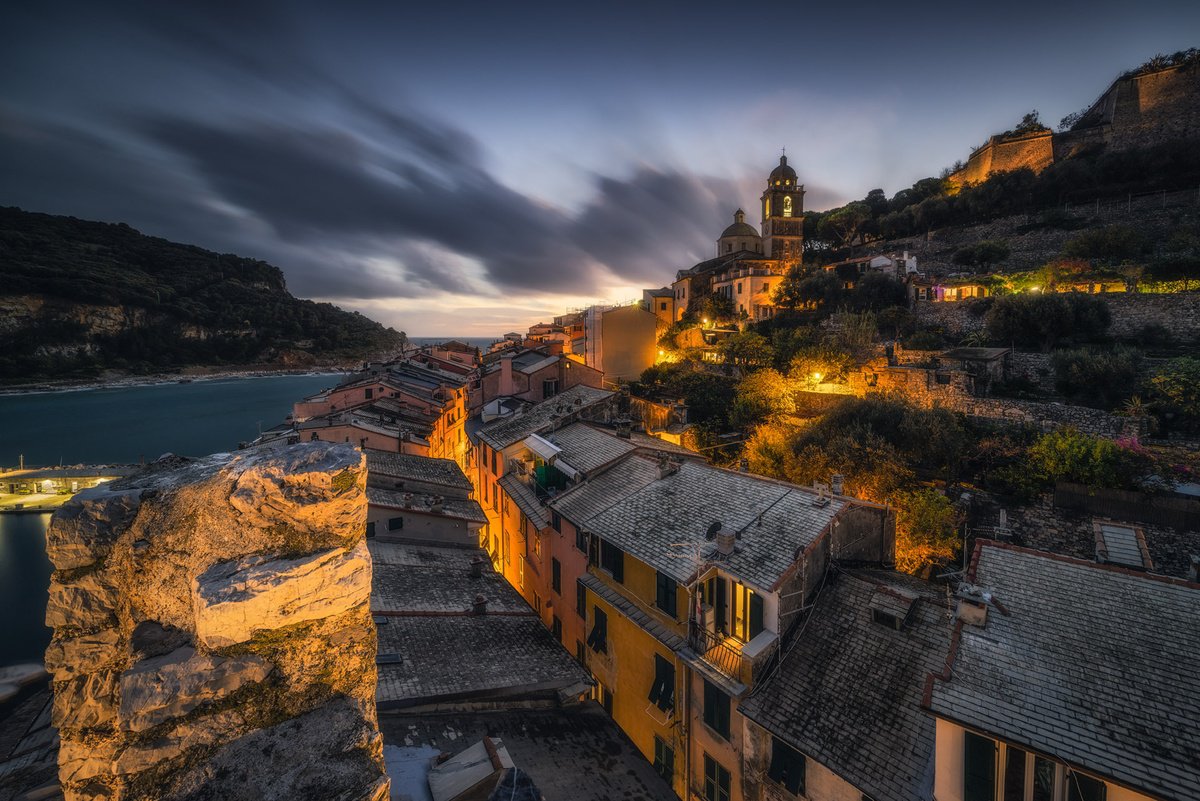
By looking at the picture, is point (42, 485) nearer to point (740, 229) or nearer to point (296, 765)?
point (296, 765)

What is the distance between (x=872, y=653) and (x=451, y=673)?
8.37m

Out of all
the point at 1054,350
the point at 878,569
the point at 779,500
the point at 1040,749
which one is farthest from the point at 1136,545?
the point at 1054,350

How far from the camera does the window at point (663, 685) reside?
11195 millimetres

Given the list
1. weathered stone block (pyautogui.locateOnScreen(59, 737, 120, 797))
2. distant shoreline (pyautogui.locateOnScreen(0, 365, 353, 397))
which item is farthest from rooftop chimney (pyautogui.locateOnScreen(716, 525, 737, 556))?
distant shoreline (pyautogui.locateOnScreen(0, 365, 353, 397))

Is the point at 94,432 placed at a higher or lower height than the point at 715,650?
lower

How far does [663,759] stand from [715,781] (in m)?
1.69

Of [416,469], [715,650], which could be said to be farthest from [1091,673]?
[416,469]

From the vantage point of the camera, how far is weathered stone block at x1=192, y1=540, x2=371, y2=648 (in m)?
2.96

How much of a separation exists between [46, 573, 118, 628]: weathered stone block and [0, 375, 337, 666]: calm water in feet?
87.5

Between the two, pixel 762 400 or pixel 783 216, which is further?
pixel 783 216

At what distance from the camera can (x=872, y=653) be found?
364 inches

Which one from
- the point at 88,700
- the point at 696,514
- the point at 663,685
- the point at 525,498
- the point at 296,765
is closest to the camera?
the point at 296,765

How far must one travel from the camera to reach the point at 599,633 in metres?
13.7

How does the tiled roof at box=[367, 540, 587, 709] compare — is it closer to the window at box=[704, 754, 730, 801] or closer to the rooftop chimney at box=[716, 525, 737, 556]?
the window at box=[704, 754, 730, 801]
